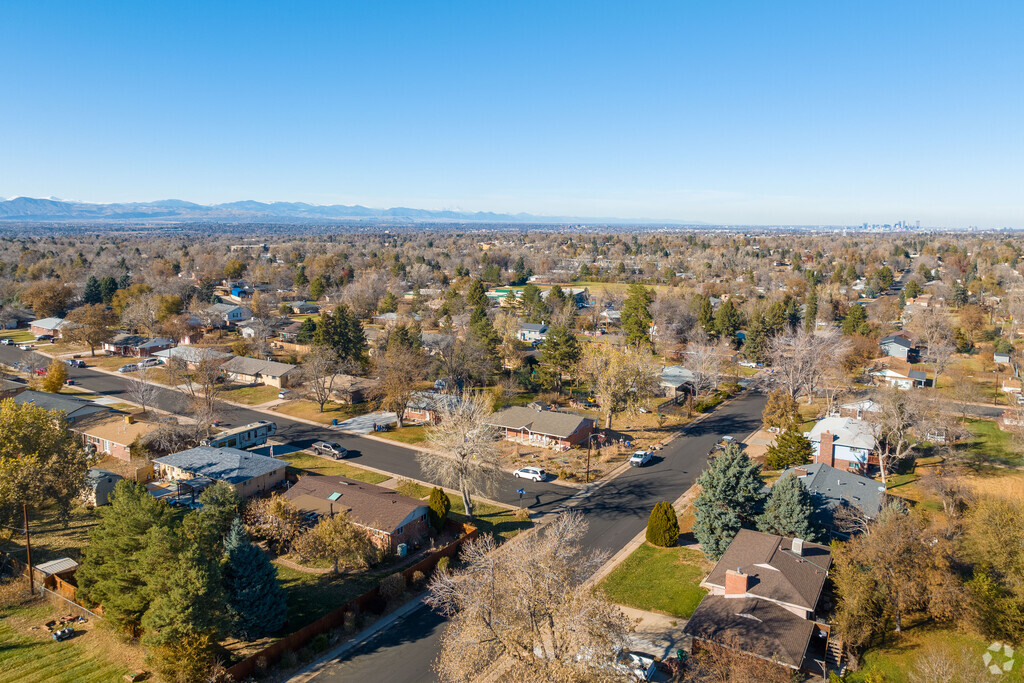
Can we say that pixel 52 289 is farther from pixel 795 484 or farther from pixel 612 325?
pixel 795 484

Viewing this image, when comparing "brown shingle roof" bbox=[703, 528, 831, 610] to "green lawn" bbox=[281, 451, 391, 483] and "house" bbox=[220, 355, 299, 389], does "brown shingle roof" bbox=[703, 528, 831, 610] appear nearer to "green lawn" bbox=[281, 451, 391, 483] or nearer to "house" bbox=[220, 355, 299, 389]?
"green lawn" bbox=[281, 451, 391, 483]

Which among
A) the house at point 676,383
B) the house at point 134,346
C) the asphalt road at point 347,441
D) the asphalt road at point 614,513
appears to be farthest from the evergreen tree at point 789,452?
the house at point 134,346

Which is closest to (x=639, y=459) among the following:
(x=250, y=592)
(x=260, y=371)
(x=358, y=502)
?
(x=358, y=502)

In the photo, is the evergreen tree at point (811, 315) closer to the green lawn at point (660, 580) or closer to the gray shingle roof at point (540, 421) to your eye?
the gray shingle roof at point (540, 421)

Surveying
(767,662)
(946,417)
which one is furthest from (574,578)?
(946,417)

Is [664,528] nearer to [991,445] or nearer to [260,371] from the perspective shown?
[991,445]

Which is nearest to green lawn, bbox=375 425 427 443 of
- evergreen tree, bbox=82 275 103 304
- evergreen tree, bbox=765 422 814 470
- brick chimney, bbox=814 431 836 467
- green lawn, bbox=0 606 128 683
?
evergreen tree, bbox=765 422 814 470

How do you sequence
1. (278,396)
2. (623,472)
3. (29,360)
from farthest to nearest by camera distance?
(29,360), (278,396), (623,472)
